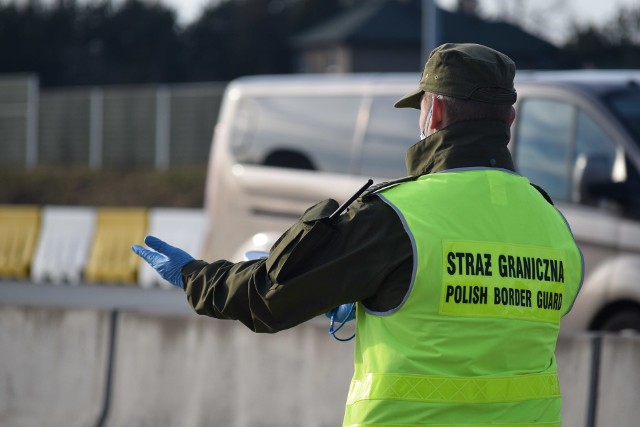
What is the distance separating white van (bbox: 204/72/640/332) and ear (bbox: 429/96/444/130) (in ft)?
18.2

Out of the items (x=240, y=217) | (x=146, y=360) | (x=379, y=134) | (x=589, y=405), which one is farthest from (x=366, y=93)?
(x=589, y=405)

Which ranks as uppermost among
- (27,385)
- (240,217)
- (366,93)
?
(366,93)

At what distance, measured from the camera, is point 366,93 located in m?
10.7

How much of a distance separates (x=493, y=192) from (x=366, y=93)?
24.3ft

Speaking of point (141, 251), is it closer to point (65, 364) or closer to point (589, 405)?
point (589, 405)

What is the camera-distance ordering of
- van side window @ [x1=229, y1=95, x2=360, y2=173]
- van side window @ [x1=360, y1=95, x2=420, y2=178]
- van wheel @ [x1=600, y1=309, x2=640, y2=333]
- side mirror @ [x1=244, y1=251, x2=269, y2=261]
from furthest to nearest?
van side window @ [x1=229, y1=95, x2=360, y2=173] < van side window @ [x1=360, y1=95, x2=420, y2=178] < van wheel @ [x1=600, y1=309, x2=640, y2=333] < side mirror @ [x1=244, y1=251, x2=269, y2=261]

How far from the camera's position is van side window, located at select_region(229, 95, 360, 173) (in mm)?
10797

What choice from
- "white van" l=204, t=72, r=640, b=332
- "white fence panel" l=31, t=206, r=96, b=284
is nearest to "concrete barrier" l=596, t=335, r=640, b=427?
"white van" l=204, t=72, r=640, b=332

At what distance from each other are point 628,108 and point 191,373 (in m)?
3.82

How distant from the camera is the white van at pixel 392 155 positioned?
8.84 metres

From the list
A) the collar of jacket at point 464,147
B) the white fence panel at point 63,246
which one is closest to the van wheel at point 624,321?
the collar of jacket at point 464,147

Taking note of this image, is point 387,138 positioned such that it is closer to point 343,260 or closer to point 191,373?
point 191,373

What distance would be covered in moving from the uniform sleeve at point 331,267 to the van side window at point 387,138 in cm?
689

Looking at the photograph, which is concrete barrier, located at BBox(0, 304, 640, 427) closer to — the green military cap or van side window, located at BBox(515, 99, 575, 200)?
van side window, located at BBox(515, 99, 575, 200)
